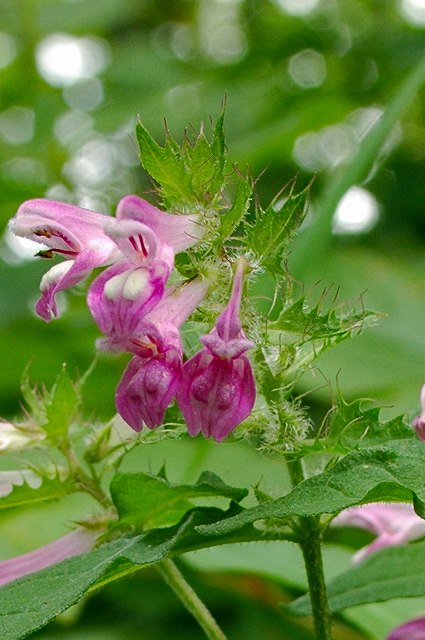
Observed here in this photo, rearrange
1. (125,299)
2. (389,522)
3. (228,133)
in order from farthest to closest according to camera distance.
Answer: (228,133) < (389,522) < (125,299)

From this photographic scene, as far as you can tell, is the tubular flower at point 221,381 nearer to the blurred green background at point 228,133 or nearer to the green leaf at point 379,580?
the green leaf at point 379,580

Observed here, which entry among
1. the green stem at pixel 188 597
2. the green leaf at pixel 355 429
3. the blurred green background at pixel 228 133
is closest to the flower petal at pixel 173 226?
the green leaf at pixel 355 429

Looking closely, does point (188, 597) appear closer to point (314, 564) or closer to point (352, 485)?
point (314, 564)

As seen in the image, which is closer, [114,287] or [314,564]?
[114,287]

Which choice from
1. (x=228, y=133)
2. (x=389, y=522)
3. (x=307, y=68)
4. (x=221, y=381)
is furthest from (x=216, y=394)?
(x=307, y=68)

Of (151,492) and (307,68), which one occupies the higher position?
(307,68)

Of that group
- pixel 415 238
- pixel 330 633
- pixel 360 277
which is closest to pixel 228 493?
pixel 330 633

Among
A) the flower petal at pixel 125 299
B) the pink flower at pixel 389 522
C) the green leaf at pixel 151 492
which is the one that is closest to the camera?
the flower petal at pixel 125 299

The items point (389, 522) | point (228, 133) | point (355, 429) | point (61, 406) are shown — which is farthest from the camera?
point (228, 133)
